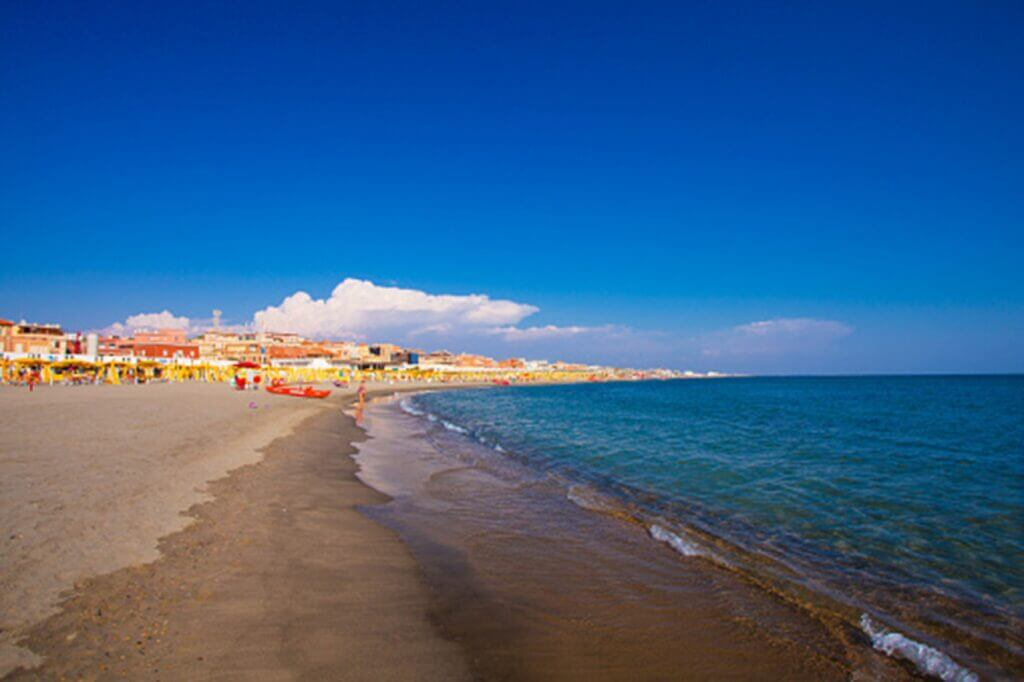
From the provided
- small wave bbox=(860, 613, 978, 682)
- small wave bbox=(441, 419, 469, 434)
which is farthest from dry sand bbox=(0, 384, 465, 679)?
small wave bbox=(441, 419, 469, 434)

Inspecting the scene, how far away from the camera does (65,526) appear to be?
591cm

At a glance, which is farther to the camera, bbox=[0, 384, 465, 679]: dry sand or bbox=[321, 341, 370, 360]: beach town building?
bbox=[321, 341, 370, 360]: beach town building

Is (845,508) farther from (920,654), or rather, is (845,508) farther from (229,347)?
(229,347)

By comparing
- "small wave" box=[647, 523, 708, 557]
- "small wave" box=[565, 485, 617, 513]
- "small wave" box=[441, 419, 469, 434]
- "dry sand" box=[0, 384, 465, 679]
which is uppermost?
"dry sand" box=[0, 384, 465, 679]

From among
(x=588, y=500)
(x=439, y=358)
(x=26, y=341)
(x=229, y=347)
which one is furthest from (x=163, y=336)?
(x=588, y=500)

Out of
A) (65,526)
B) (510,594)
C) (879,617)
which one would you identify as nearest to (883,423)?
(879,617)

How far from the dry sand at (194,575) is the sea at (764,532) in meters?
0.81

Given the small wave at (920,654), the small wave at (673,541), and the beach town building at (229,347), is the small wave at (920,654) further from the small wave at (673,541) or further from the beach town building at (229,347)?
the beach town building at (229,347)

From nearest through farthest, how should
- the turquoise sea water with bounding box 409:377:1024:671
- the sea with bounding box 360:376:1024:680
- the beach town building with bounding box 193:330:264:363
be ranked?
the sea with bounding box 360:376:1024:680
the turquoise sea water with bounding box 409:377:1024:671
the beach town building with bounding box 193:330:264:363

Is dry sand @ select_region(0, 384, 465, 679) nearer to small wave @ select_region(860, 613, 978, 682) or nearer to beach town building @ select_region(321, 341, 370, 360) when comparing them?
small wave @ select_region(860, 613, 978, 682)

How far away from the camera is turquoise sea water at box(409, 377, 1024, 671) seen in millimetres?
5891

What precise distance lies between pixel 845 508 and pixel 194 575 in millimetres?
10814

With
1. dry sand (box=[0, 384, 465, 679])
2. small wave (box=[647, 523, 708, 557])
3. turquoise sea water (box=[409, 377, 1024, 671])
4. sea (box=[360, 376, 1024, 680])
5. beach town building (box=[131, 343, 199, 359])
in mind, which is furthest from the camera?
beach town building (box=[131, 343, 199, 359])

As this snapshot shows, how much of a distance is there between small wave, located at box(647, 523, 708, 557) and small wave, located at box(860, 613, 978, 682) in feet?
7.65
